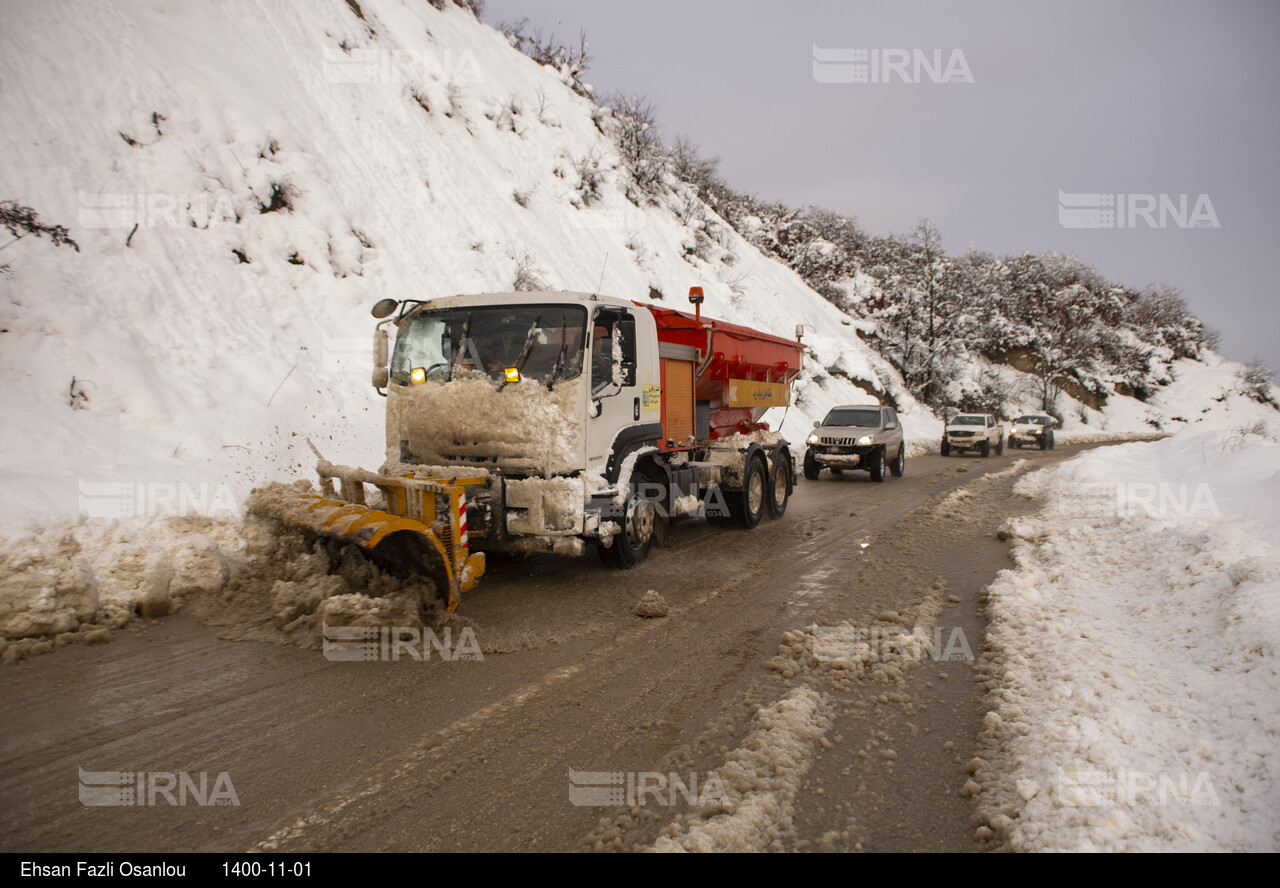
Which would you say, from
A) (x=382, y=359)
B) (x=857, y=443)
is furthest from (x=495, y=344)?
(x=857, y=443)

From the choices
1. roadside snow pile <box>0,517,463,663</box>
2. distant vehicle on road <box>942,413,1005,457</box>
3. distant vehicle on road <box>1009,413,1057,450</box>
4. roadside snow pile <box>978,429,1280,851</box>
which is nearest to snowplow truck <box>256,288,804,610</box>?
roadside snow pile <box>0,517,463,663</box>

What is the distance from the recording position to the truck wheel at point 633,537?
23.3 feet

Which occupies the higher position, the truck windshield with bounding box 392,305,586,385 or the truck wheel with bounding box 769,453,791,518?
the truck windshield with bounding box 392,305,586,385

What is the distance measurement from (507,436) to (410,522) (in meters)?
1.42

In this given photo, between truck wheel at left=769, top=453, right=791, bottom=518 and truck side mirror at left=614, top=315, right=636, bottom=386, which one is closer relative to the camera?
truck side mirror at left=614, top=315, right=636, bottom=386

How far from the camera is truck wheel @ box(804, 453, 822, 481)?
16.3 meters

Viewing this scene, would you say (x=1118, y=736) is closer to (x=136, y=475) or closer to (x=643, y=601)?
(x=643, y=601)

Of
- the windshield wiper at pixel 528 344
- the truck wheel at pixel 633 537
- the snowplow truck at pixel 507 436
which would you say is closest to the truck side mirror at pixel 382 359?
the snowplow truck at pixel 507 436

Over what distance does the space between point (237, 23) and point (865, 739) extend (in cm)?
2113

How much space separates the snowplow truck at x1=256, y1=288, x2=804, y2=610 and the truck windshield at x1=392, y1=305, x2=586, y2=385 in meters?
0.01

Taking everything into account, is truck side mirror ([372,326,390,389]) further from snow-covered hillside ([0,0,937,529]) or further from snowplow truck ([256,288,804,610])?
snow-covered hillside ([0,0,937,529])

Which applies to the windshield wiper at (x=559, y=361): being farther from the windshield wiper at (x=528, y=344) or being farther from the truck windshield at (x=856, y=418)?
the truck windshield at (x=856, y=418)

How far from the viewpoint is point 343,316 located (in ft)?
43.8

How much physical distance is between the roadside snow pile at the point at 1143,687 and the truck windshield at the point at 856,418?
8991 mm
